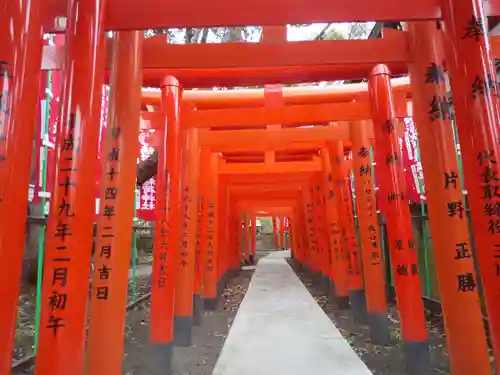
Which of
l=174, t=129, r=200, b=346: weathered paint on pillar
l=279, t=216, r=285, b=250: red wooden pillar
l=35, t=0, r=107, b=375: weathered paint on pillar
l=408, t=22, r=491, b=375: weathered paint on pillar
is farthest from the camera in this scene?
l=279, t=216, r=285, b=250: red wooden pillar

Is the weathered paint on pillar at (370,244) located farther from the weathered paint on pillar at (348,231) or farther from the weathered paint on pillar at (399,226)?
the weathered paint on pillar at (348,231)

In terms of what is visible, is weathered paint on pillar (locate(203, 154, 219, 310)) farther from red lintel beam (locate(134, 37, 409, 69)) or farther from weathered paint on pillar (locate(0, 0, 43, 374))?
weathered paint on pillar (locate(0, 0, 43, 374))

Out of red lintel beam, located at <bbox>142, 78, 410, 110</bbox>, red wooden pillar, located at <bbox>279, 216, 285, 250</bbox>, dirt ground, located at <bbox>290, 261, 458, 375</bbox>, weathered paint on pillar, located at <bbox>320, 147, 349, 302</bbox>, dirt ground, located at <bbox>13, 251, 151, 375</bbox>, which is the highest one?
red lintel beam, located at <bbox>142, 78, 410, 110</bbox>

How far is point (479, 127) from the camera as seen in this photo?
7.92 feet

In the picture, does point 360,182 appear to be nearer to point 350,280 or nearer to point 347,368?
point 350,280

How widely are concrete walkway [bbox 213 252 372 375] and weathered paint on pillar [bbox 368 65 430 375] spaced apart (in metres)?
0.56

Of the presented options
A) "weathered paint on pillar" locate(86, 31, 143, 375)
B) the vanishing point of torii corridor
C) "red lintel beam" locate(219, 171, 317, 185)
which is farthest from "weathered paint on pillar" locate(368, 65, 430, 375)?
"red lintel beam" locate(219, 171, 317, 185)

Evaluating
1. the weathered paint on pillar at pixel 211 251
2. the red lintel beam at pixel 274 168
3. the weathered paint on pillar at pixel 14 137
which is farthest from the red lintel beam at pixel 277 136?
the weathered paint on pillar at pixel 14 137

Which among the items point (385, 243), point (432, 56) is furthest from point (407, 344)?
point (385, 243)

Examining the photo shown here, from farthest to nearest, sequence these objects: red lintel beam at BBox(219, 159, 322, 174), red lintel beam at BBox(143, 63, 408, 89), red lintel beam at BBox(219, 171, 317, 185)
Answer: red lintel beam at BBox(219, 171, 317, 185), red lintel beam at BBox(219, 159, 322, 174), red lintel beam at BBox(143, 63, 408, 89)

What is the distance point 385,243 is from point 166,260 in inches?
198

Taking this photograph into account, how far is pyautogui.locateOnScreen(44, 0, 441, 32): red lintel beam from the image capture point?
276 centimetres

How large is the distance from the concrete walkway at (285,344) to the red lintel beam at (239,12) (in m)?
2.94

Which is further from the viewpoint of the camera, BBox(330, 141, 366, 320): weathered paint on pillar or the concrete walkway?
BBox(330, 141, 366, 320): weathered paint on pillar
